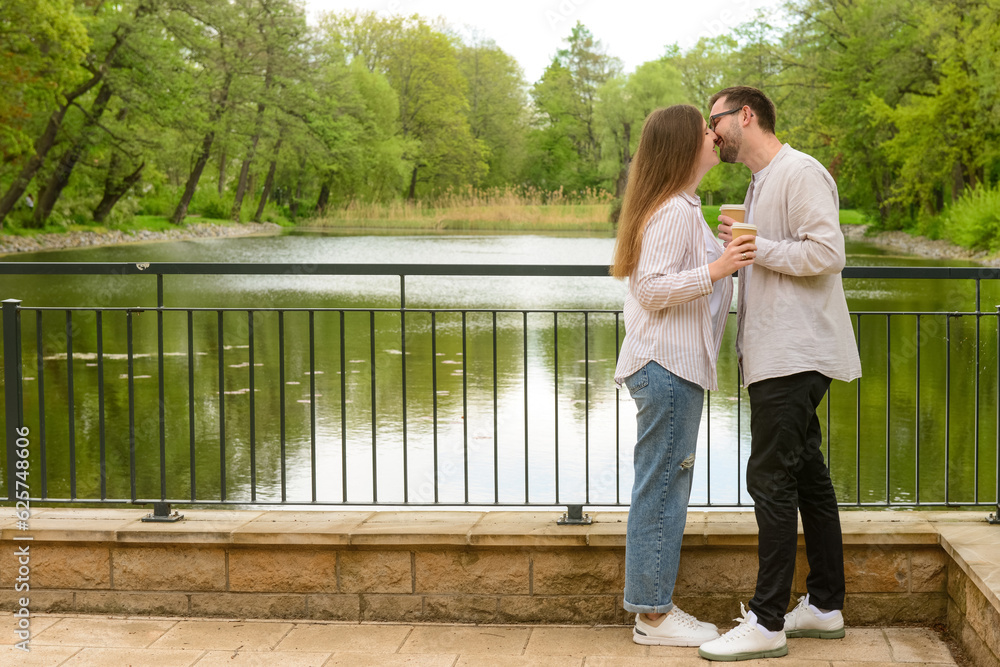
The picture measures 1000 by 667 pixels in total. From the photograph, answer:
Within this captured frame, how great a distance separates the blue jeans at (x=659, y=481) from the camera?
3111mm

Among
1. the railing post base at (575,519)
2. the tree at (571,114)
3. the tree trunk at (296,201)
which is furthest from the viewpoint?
the tree at (571,114)

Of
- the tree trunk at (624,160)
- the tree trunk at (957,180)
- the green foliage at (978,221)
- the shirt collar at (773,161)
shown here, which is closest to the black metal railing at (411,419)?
the shirt collar at (773,161)

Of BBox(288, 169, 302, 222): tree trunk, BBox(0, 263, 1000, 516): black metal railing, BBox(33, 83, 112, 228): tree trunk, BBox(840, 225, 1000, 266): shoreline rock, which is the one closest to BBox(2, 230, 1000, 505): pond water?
BBox(0, 263, 1000, 516): black metal railing

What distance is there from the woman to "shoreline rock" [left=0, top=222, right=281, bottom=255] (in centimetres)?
2948

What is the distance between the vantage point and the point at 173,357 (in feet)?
37.7

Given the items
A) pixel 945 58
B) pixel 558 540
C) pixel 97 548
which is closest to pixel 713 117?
pixel 558 540

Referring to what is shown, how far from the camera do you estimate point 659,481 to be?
3180 mm

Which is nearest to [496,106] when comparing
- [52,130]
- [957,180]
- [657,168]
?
[957,180]

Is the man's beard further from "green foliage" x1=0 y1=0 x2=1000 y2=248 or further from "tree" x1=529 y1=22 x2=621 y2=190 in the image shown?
"tree" x1=529 y1=22 x2=621 y2=190

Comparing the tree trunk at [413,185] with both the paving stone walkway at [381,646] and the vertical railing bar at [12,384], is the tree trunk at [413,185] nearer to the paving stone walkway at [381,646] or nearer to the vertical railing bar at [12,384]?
the vertical railing bar at [12,384]

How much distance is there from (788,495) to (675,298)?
768 millimetres

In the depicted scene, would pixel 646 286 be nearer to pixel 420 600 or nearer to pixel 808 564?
pixel 808 564

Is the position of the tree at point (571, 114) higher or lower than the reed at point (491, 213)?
higher

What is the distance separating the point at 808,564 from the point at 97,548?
2.67m
